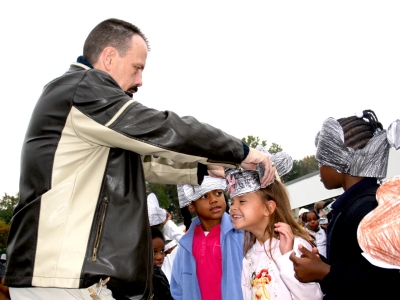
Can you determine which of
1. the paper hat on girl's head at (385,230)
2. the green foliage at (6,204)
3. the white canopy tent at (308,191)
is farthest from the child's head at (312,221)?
the green foliage at (6,204)

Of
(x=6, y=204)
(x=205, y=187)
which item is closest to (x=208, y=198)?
(x=205, y=187)

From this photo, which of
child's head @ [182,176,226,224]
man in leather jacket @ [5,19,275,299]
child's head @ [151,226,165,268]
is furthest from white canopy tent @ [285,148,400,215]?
man in leather jacket @ [5,19,275,299]

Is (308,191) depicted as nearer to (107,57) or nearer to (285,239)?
(285,239)

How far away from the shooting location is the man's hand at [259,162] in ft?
10.3

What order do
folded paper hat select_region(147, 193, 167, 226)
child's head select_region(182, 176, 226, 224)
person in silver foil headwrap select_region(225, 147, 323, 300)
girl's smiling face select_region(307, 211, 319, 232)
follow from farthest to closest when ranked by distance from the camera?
girl's smiling face select_region(307, 211, 319, 232) → folded paper hat select_region(147, 193, 167, 226) → child's head select_region(182, 176, 226, 224) → person in silver foil headwrap select_region(225, 147, 323, 300)

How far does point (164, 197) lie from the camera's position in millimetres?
69312

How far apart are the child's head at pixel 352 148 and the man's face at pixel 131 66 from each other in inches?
55.7

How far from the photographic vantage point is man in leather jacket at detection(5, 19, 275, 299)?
8.50 ft

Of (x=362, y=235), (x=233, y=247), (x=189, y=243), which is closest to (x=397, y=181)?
(x=362, y=235)

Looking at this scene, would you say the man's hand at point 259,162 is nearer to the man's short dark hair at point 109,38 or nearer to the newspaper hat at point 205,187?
the man's short dark hair at point 109,38

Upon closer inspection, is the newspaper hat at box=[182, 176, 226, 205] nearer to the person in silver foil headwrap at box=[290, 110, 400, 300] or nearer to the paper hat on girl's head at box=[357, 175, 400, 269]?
the person in silver foil headwrap at box=[290, 110, 400, 300]

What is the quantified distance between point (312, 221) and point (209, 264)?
27.8ft

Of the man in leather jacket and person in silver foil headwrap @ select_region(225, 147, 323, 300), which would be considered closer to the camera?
the man in leather jacket

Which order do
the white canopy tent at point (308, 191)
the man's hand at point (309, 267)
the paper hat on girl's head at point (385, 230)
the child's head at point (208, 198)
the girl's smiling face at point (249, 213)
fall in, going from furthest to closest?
the white canopy tent at point (308, 191) < the child's head at point (208, 198) < the girl's smiling face at point (249, 213) < the man's hand at point (309, 267) < the paper hat on girl's head at point (385, 230)
